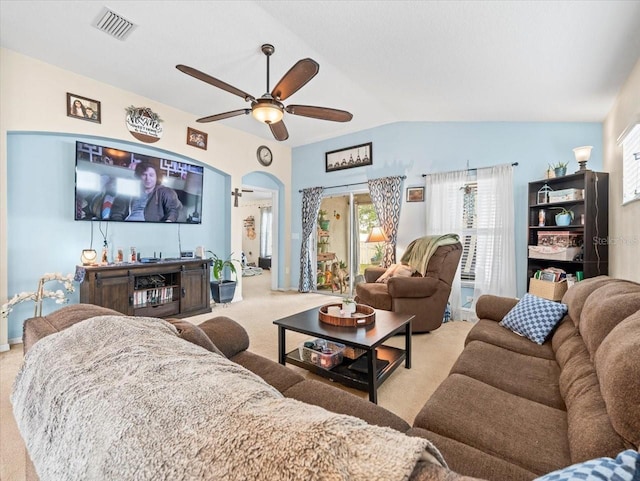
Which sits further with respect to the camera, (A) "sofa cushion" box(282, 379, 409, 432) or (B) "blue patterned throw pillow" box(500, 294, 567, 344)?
(B) "blue patterned throw pillow" box(500, 294, 567, 344)

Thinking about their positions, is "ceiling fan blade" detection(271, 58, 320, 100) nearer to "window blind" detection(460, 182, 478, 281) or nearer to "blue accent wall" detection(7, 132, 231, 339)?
"blue accent wall" detection(7, 132, 231, 339)

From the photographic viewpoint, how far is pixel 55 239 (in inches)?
135

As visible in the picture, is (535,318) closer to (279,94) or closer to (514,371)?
(514,371)

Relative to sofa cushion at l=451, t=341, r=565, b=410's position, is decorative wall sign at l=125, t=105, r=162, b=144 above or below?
above

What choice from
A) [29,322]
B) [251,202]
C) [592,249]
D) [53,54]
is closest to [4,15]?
[53,54]

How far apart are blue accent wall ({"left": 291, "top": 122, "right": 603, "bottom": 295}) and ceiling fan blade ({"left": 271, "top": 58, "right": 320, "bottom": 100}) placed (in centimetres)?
275

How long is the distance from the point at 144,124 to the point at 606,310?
4769mm

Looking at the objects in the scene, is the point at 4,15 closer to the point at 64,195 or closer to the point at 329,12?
the point at 64,195

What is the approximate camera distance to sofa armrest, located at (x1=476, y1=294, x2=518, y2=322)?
96.0 inches

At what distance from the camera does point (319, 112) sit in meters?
2.81

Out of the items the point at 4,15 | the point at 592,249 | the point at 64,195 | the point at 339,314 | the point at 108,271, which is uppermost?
the point at 4,15

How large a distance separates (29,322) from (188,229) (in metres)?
3.65

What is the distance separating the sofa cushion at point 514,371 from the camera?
140 centimetres

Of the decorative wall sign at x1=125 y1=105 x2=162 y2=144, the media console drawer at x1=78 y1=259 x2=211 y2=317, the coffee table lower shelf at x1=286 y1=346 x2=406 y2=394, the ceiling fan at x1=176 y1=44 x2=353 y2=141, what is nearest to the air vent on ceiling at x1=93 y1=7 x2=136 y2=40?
the ceiling fan at x1=176 y1=44 x2=353 y2=141
